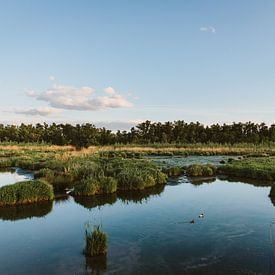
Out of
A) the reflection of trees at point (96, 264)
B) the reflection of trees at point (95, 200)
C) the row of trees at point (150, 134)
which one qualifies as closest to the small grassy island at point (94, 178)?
the reflection of trees at point (95, 200)

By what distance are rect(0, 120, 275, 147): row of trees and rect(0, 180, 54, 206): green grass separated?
5679 cm

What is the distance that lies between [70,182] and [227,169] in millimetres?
14339

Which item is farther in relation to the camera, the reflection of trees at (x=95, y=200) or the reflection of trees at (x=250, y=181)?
the reflection of trees at (x=250, y=181)

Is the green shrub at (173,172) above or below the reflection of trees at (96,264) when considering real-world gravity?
above

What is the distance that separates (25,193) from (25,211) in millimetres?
1384

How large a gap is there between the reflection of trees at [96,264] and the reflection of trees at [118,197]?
23.8 ft

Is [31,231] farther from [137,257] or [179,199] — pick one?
[179,199]

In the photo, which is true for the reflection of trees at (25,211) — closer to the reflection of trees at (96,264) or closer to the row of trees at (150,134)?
the reflection of trees at (96,264)

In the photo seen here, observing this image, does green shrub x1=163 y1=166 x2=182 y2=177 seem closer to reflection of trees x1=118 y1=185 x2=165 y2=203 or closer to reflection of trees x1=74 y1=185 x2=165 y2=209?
reflection of trees x1=118 y1=185 x2=165 y2=203

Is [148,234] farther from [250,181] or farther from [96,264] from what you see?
[250,181]

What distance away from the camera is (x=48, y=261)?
10.4m

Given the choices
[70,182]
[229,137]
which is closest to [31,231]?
[70,182]

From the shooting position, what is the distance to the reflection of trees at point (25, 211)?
1585 centimetres

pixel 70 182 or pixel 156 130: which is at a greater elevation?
pixel 156 130
